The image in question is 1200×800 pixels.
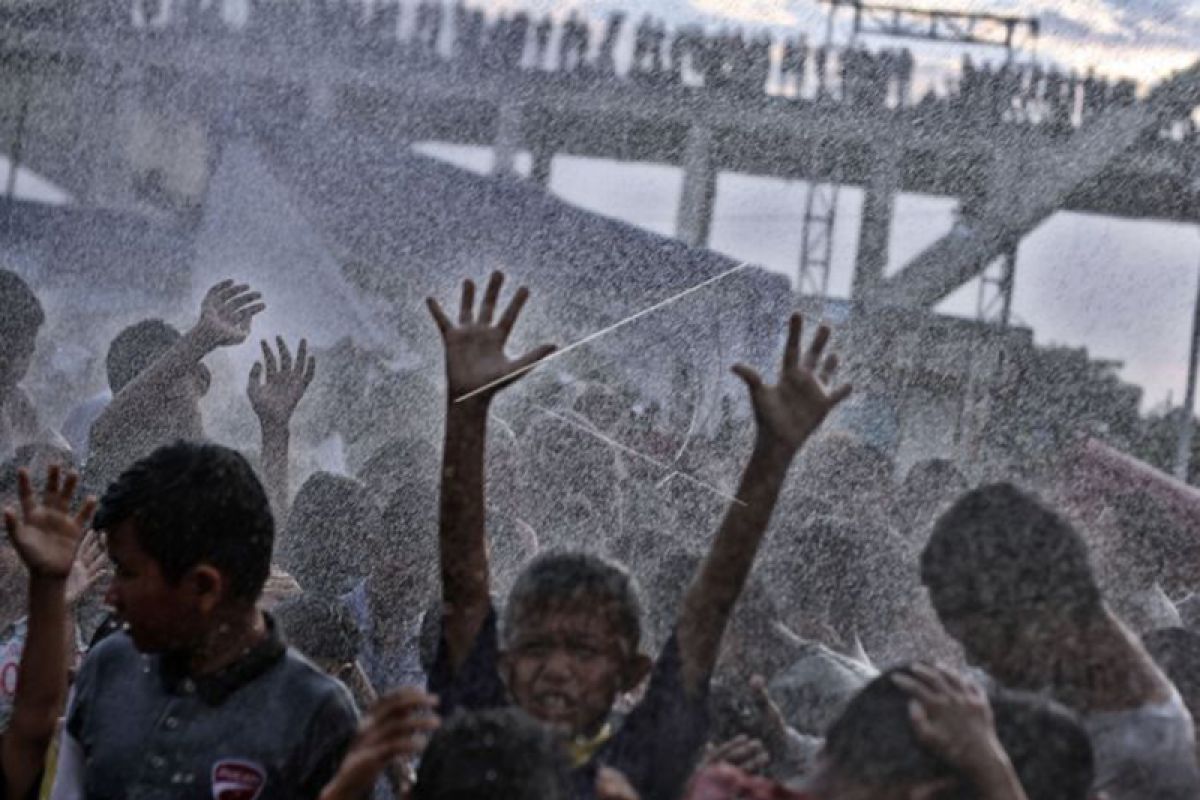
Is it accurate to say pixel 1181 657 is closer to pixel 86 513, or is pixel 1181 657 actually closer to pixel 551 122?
pixel 86 513

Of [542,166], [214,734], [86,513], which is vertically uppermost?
[542,166]

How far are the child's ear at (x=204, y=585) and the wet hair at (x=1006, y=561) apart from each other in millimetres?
882

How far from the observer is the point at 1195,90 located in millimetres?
5332

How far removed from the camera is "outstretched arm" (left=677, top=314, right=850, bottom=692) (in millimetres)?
2271

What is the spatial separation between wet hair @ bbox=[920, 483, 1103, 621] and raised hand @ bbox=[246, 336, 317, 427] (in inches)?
68.4

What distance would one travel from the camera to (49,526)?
7.68 feet

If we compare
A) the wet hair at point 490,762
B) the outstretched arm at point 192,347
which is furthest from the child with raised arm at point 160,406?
the wet hair at point 490,762

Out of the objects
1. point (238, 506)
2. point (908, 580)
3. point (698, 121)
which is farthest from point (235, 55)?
point (238, 506)

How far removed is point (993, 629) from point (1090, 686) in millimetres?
134

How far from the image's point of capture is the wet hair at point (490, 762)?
1.97m

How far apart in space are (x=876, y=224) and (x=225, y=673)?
3.82 metres

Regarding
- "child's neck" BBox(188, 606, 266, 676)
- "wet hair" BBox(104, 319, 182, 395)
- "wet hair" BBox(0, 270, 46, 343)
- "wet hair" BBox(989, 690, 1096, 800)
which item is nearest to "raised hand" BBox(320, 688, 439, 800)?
"child's neck" BBox(188, 606, 266, 676)

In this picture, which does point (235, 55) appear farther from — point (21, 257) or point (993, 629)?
point (993, 629)

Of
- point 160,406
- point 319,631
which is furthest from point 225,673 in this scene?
point 160,406
